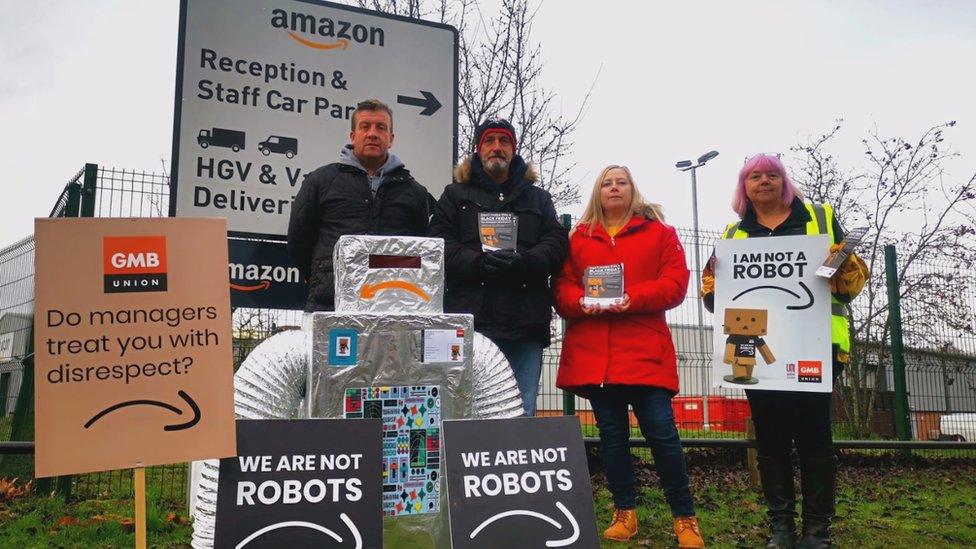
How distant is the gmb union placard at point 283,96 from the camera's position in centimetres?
418

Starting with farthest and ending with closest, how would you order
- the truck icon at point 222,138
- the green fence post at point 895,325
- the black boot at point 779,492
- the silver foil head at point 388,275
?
the green fence post at point 895,325 < the truck icon at point 222,138 < the black boot at point 779,492 < the silver foil head at point 388,275

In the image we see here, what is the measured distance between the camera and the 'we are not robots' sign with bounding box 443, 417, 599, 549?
227 cm

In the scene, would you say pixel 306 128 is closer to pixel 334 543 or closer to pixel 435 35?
pixel 435 35

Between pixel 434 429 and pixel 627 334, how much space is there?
3.40ft

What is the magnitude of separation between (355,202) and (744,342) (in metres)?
2.02

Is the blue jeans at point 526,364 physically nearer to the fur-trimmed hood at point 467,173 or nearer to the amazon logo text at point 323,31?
the fur-trimmed hood at point 467,173

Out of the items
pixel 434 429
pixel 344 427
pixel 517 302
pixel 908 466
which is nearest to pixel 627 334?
pixel 517 302

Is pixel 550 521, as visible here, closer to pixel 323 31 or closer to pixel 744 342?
pixel 744 342

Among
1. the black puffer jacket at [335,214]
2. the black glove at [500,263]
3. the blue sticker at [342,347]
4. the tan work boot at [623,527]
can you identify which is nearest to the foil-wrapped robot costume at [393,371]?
the blue sticker at [342,347]

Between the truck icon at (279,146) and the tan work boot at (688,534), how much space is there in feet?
10.1

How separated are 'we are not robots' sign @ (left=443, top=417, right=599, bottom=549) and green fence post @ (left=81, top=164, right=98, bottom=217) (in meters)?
3.10

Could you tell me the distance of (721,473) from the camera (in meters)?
5.66

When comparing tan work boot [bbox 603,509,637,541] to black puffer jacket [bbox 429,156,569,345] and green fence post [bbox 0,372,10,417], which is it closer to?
black puffer jacket [bbox 429,156,569,345]

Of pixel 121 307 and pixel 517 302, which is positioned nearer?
pixel 121 307
